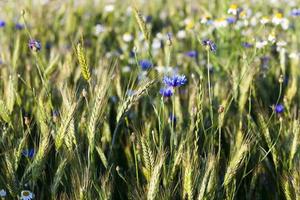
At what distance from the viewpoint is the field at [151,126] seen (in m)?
1.26

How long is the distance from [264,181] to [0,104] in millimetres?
799

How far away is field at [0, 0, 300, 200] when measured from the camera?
1.26m

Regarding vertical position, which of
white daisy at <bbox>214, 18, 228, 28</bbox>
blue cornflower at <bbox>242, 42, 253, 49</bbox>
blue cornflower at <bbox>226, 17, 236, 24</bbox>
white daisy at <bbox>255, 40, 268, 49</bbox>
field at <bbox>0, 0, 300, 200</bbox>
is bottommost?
field at <bbox>0, 0, 300, 200</bbox>

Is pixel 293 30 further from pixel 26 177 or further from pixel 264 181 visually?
pixel 26 177

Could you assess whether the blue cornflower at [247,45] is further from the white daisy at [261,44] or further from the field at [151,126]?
the white daisy at [261,44]

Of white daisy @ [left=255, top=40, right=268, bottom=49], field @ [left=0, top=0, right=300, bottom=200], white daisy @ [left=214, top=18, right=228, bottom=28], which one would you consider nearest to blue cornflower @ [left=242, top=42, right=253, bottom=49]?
field @ [left=0, top=0, right=300, bottom=200]

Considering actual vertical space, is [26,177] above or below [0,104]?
below

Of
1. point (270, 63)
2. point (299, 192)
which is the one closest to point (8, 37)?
point (270, 63)

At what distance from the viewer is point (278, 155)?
143cm

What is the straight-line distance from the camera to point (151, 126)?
5.36ft

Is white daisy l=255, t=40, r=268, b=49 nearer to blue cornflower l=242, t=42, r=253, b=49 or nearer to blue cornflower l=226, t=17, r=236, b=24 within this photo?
blue cornflower l=242, t=42, r=253, b=49

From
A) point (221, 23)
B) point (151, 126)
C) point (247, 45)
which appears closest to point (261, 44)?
point (247, 45)

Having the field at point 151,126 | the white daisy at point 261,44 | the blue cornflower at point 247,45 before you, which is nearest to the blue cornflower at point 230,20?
the field at point 151,126

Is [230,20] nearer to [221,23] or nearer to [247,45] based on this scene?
[221,23]
